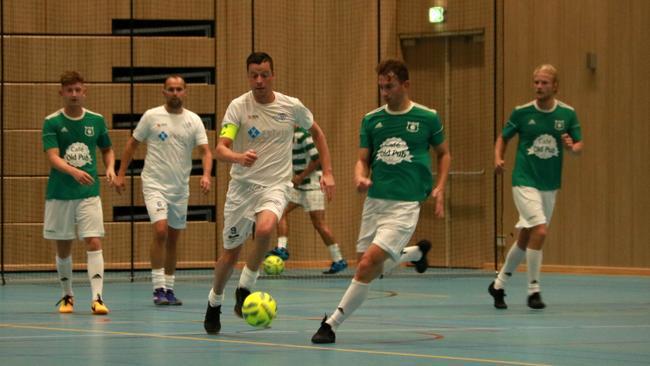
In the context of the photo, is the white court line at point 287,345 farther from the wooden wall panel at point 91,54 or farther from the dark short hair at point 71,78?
the wooden wall panel at point 91,54

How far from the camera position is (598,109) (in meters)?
17.0

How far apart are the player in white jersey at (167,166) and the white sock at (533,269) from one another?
327cm

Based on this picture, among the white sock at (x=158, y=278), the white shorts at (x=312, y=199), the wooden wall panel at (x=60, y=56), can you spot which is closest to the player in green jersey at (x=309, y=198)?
the white shorts at (x=312, y=199)

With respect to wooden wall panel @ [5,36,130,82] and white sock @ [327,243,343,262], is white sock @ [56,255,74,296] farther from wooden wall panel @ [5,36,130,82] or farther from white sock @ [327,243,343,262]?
wooden wall panel @ [5,36,130,82]

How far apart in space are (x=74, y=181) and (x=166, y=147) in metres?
1.43

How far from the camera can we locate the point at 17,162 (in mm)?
18031

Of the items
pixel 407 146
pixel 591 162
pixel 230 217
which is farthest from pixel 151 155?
pixel 591 162

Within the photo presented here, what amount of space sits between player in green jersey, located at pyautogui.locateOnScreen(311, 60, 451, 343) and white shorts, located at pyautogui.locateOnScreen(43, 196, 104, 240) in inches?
134

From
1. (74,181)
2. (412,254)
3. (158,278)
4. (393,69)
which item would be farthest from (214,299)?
(158,278)

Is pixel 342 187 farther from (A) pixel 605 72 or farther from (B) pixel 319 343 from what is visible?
(B) pixel 319 343

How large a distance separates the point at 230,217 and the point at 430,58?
33.0 feet

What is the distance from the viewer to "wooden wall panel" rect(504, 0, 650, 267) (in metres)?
16.8

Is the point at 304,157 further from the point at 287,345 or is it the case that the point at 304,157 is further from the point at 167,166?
the point at 287,345

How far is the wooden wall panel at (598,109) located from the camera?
1681 cm
